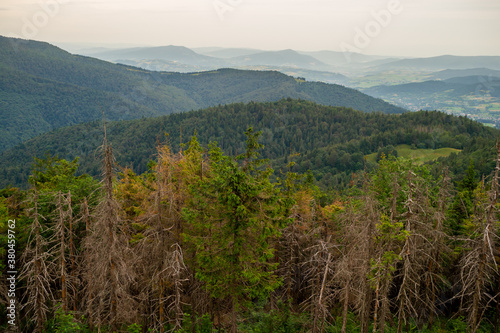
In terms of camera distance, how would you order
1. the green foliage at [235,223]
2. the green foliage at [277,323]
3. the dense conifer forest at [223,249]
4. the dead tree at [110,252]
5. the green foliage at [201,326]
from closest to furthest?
the green foliage at [235,223], the dead tree at [110,252], the dense conifer forest at [223,249], the green foliage at [201,326], the green foliage at [277,323]

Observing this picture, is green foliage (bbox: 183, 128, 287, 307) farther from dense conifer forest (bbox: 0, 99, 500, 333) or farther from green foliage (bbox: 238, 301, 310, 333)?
green foliage (bbox: 238, 301, 310, 333)

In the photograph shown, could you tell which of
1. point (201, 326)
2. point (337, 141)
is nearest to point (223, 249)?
point (201, 326)

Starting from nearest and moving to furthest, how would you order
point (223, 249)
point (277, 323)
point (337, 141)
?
point (223, 249), point (277, 323), point (337, 141)

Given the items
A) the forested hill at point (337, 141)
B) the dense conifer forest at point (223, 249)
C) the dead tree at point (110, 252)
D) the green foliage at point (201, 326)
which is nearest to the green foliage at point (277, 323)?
the dense conifer forest at point (223, 249)

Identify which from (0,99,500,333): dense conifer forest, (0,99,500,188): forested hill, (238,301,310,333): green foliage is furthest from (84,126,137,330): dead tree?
(0,99,500,188): forested hill

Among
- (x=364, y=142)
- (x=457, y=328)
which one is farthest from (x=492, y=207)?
(x=364, y=142)

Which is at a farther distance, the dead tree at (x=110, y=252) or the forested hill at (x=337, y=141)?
the forested hill at (x=337, y=141)

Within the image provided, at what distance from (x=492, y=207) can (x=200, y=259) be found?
13.9 meters

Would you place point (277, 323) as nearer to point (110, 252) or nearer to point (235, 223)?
point (235, 223)

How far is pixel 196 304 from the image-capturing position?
20.4 m

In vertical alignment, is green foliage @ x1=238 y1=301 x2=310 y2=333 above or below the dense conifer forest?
below

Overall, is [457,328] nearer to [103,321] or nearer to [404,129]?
[103,321]

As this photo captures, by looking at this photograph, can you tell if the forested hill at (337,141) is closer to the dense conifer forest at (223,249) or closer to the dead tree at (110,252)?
the dense conifer forest at (223,249)

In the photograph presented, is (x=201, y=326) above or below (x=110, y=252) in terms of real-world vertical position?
below
